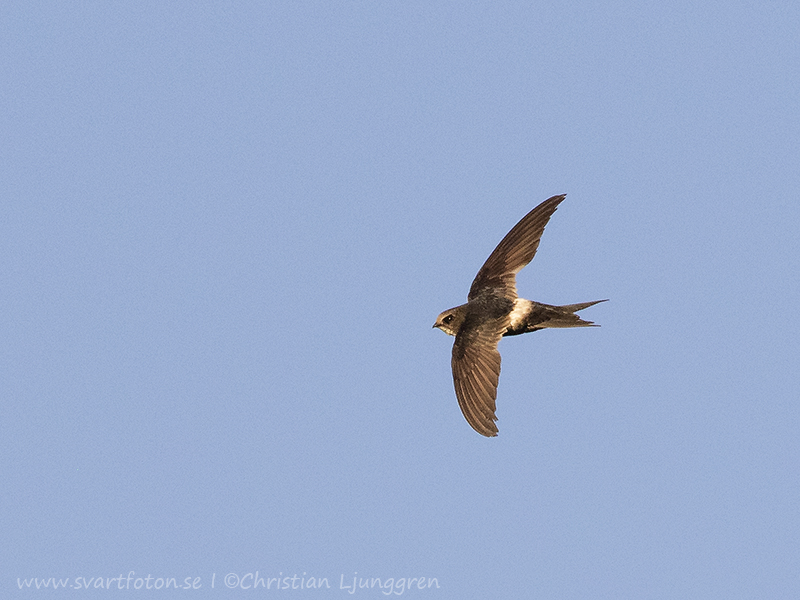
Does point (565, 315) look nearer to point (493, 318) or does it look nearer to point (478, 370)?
point (493, 318)

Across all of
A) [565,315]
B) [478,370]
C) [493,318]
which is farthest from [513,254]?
[478,370]

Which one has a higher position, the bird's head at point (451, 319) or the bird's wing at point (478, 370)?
the bird's head at point (451, 319)

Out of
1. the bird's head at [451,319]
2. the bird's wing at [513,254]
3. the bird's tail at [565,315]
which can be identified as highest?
the bird's wing at [513,254]

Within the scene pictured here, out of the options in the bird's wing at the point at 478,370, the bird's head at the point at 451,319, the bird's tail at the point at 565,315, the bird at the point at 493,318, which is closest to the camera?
the bird's wing at the point at 478,370

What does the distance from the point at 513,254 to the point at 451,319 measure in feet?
3.89

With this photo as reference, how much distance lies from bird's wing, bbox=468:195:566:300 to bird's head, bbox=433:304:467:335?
35 cm

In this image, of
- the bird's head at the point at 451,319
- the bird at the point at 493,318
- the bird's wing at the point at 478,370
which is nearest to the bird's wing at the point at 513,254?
Result: the bird at the point at 493,318

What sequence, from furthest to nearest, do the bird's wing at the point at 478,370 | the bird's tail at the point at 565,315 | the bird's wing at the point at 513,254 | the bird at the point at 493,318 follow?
the bird's wing at the point at 513,254 < the bird's tail at the point at 565,315 < the bird at the point at 493,318 < the bird's wing at the point at 478,370

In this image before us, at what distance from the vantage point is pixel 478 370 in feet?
35.1

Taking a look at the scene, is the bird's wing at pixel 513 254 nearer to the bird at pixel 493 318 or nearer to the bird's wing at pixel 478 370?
the bird at pixel 493 318

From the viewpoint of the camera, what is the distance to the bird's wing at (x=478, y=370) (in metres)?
10.2

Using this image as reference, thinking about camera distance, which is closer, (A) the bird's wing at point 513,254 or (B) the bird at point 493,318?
(B) the bird at point 493,318

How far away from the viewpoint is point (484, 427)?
33.0ft

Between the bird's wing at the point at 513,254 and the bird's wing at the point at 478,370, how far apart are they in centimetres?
63
